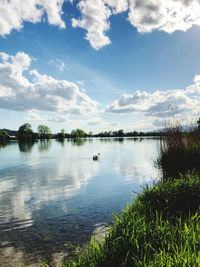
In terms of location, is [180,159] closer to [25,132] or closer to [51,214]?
[51,214]

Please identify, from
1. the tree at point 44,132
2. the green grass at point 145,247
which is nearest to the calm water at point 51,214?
the green grass at point 145,247

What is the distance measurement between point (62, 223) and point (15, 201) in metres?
4.03

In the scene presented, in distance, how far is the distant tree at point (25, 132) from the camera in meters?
148

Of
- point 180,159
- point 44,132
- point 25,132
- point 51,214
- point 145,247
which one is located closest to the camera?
point 145,247

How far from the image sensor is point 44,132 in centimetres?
18900

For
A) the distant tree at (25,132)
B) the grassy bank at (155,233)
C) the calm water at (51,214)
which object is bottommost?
the calm water at (51,214)

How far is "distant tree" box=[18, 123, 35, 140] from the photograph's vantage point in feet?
484

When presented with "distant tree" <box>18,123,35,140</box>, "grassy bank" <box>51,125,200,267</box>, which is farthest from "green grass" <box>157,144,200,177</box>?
"distant tree" <box>18,123,35,140</box>

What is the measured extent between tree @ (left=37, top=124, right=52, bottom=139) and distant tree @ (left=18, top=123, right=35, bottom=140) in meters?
30.6

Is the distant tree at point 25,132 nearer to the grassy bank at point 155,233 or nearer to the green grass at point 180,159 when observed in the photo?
the green grass at point 180,159

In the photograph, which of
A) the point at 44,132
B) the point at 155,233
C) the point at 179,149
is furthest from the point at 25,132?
the point at 155,233

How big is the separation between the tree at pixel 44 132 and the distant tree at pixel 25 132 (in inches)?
1204

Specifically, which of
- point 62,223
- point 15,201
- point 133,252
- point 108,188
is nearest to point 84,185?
point 108,188

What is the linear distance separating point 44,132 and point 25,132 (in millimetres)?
37645
